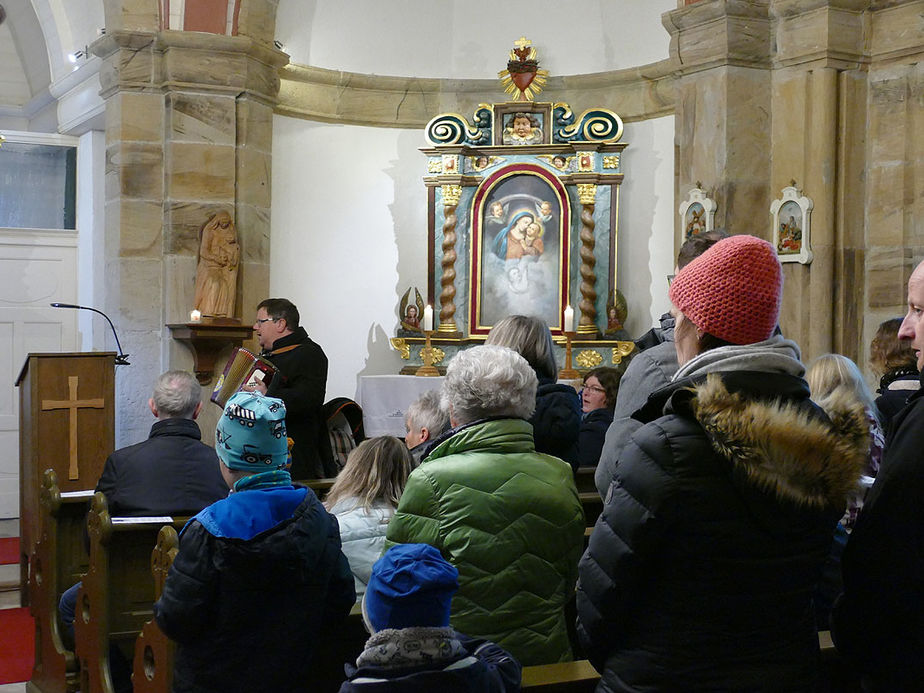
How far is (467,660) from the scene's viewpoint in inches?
79.8

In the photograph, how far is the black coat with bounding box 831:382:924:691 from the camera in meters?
2.11

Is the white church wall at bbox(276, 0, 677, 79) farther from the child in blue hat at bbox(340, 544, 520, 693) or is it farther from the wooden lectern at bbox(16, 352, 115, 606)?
the child in blue hat at bbox(340, 544, 520, 693)

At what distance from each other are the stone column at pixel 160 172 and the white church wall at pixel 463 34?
165cm

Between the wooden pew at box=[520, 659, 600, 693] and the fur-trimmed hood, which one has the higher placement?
the fur-trimmed hood

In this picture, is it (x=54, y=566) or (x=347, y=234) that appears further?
(x=347, y=234)

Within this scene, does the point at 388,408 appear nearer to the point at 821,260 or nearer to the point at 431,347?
the point at 431,347

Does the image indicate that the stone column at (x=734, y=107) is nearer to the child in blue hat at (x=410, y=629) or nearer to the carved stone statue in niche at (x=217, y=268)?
the carved stone statue in niche at (x=217, y=268)

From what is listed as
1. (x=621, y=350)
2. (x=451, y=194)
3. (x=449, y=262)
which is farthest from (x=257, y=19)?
(x=621, y=350)

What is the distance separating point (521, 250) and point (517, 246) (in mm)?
52

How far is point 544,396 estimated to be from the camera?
12.0 ft

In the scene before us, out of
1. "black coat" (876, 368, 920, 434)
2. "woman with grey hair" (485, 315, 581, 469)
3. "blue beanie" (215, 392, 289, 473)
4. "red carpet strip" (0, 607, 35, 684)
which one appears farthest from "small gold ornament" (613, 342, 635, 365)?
"blue beanie" (215, 392, 289, 473)

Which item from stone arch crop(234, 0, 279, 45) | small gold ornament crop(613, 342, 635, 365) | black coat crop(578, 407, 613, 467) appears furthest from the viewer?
small gold ornament crop(613, 342, 635, 365)

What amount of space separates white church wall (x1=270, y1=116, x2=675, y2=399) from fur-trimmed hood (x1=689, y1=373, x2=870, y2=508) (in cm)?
790

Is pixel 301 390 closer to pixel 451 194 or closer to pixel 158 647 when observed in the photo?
pixel 158 647
